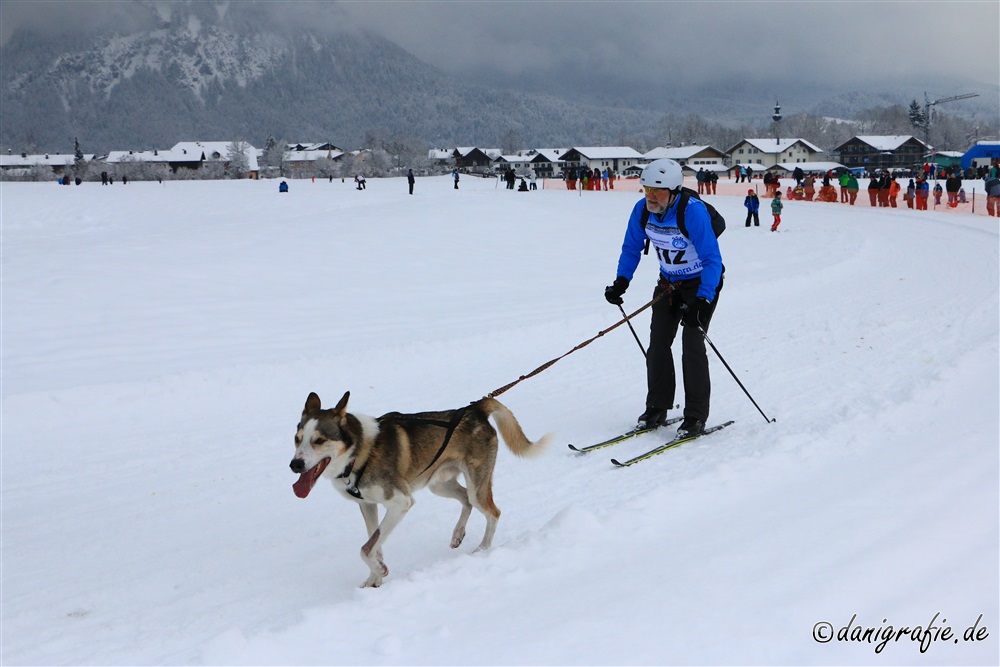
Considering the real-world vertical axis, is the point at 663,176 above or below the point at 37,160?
below

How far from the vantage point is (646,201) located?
6414mm

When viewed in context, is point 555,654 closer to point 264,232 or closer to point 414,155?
point 264,232

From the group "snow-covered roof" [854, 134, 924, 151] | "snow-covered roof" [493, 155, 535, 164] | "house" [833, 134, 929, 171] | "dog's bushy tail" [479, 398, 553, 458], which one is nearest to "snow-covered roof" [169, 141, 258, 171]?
"snow-covered roof" [493, 155, 535, 164]

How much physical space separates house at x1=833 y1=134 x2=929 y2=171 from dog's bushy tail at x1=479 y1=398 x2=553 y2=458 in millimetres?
120111

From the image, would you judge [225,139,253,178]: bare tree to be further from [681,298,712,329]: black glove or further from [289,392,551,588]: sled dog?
[289,392,551,588]: sled dog

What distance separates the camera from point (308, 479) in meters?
3.96

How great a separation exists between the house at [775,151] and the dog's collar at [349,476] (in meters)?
126

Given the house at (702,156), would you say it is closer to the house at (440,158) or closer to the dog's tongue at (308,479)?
the house at (440,158)

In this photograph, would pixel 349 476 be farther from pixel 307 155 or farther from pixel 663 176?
pixel 307 155

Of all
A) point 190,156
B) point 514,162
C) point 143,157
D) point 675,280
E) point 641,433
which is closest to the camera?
point 675,280

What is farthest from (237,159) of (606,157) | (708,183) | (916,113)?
(916,113)

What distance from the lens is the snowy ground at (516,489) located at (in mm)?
3658

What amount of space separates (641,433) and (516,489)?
1574 millimetres

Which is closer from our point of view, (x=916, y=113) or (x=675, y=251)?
(x=675, y=251)
